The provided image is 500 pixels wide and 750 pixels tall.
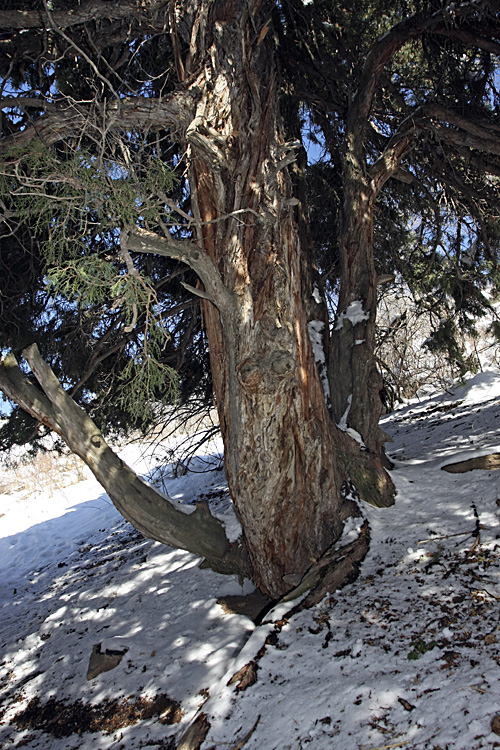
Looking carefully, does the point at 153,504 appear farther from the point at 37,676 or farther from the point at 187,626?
the point at 37,676

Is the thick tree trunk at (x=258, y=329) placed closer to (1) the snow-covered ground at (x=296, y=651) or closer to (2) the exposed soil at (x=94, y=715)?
(1) the snow-covered ground at (x=296, y=651)

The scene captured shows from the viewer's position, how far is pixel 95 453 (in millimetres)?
3410

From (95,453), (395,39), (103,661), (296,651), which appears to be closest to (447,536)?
(296,651)

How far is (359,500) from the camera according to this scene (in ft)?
12.2

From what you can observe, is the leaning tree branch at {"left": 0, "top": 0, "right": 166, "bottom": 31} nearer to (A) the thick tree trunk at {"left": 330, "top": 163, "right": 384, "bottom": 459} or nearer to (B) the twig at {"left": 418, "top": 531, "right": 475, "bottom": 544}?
(A) the thick tree trunk at {"left": 330, "top": 163, "right": 384, "bottom": 459}

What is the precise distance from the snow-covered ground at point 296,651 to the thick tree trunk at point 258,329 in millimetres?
494

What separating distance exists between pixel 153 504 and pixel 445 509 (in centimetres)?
212

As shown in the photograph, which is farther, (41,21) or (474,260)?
(474,260)

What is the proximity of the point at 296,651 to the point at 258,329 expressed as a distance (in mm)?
1819

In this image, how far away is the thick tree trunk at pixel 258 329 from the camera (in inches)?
123

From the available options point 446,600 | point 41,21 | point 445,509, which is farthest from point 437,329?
point 41,21

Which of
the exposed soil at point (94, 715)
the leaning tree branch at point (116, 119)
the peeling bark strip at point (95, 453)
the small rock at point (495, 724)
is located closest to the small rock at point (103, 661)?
the exposed soil at point (94, 715)

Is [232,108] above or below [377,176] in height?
above

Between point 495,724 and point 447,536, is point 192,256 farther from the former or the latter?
point 495,724
